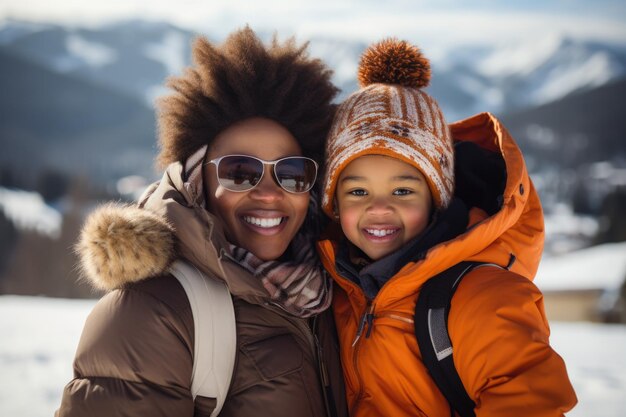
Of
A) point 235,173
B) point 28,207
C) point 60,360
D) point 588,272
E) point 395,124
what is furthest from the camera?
point 28,207

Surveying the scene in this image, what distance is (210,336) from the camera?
6.17ft

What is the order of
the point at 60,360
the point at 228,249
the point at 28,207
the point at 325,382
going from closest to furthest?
the point at 228,249, the point at 325,382, the point at 60,360, the point at 28,207

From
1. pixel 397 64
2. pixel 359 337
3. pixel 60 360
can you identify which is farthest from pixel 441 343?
pixel 60 360

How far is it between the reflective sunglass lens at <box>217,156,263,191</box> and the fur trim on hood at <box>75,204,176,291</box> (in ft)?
1.49

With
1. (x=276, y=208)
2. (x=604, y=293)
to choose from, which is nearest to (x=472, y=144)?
(x=276, y=208)

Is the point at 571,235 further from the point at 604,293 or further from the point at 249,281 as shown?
the point at 249,281

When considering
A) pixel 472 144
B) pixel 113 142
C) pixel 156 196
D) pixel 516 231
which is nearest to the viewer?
pixel 156 196

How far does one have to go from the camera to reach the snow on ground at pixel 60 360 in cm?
423

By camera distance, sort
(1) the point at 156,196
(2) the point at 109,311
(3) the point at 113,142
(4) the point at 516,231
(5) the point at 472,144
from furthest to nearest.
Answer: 1. (3) the point at 113,142
2. (5) the point at 472,144
3. (4) the point at 516,231
4. (1) the point at 156,196
5. (2) the point at 109,311

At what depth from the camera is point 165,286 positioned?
6.25 ft

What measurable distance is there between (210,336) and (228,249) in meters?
0.35

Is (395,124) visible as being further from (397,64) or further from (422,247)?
(422,247)

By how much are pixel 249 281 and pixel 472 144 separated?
61.0 inches

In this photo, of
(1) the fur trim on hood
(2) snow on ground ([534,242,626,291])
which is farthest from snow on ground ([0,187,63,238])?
(1) the fur trim on hood
